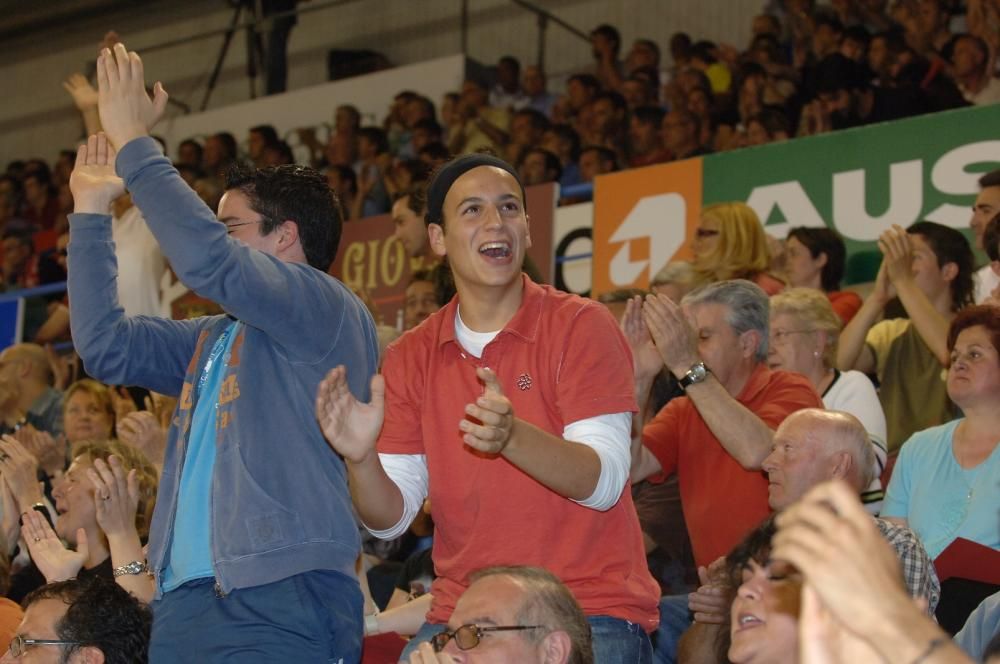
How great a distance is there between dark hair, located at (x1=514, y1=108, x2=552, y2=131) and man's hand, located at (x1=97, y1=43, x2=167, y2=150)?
7066mm

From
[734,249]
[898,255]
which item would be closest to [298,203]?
[898,255]

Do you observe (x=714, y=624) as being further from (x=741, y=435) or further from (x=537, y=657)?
(x=537, y=657)

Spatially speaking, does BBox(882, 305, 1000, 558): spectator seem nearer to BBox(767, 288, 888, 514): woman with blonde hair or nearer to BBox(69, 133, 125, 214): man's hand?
BBox(767, 288, 888, 514): woman with blonde hair

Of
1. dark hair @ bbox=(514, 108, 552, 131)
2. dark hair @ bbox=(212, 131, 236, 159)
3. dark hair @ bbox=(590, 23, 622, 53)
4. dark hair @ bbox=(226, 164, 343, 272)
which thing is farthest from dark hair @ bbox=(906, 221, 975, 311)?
dark hair @ bbox=(212, 131, 236, 159)

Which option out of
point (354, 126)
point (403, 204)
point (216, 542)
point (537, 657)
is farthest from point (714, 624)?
point (354, 126)

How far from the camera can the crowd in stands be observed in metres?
2.90

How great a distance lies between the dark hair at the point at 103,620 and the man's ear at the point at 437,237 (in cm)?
129

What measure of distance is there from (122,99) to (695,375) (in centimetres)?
208

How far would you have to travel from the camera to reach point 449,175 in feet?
11.5

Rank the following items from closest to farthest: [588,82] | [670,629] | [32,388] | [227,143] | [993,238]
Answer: [670,629], [993,238], [32,388], [588,82], [227,143]

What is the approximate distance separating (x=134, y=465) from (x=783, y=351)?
2351mm

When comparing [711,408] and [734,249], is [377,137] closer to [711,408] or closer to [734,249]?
[734,249]

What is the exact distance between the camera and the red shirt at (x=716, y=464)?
4.54 metres

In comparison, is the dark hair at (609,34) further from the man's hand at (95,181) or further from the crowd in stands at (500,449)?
the man's hand at (95,181)
